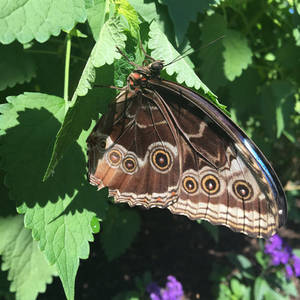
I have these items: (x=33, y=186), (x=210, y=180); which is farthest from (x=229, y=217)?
(x=33, y=186)

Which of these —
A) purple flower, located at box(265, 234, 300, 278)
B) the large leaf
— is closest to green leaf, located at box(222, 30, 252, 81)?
the large leaf

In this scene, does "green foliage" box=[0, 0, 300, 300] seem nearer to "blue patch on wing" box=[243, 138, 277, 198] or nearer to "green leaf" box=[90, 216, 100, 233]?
"green leaf" box=[90, 216, 100, 233]

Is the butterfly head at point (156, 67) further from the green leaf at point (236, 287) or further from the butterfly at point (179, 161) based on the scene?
the green leaf at point (236, 287)

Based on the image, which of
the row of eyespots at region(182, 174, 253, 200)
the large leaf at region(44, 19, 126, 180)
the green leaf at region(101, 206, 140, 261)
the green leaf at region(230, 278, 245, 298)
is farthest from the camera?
the green leaf at region(230, 278, 245, 298)

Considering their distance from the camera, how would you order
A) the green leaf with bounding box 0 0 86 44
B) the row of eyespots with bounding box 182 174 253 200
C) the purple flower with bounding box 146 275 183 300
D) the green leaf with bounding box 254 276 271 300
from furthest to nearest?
the green leaf with bounding box 254 276 271 300 → the purple flower with bounding box 146 275 183 300 → the row of eyespots with bounding box 182 174 253 200 → the green leaf with bounding box 0 0 86 44

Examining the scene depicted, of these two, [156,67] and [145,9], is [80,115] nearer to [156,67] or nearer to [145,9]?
[156,67]

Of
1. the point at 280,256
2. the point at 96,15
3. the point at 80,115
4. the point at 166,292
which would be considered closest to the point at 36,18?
the point at 96,15

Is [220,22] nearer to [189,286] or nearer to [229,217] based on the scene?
[229,217]
